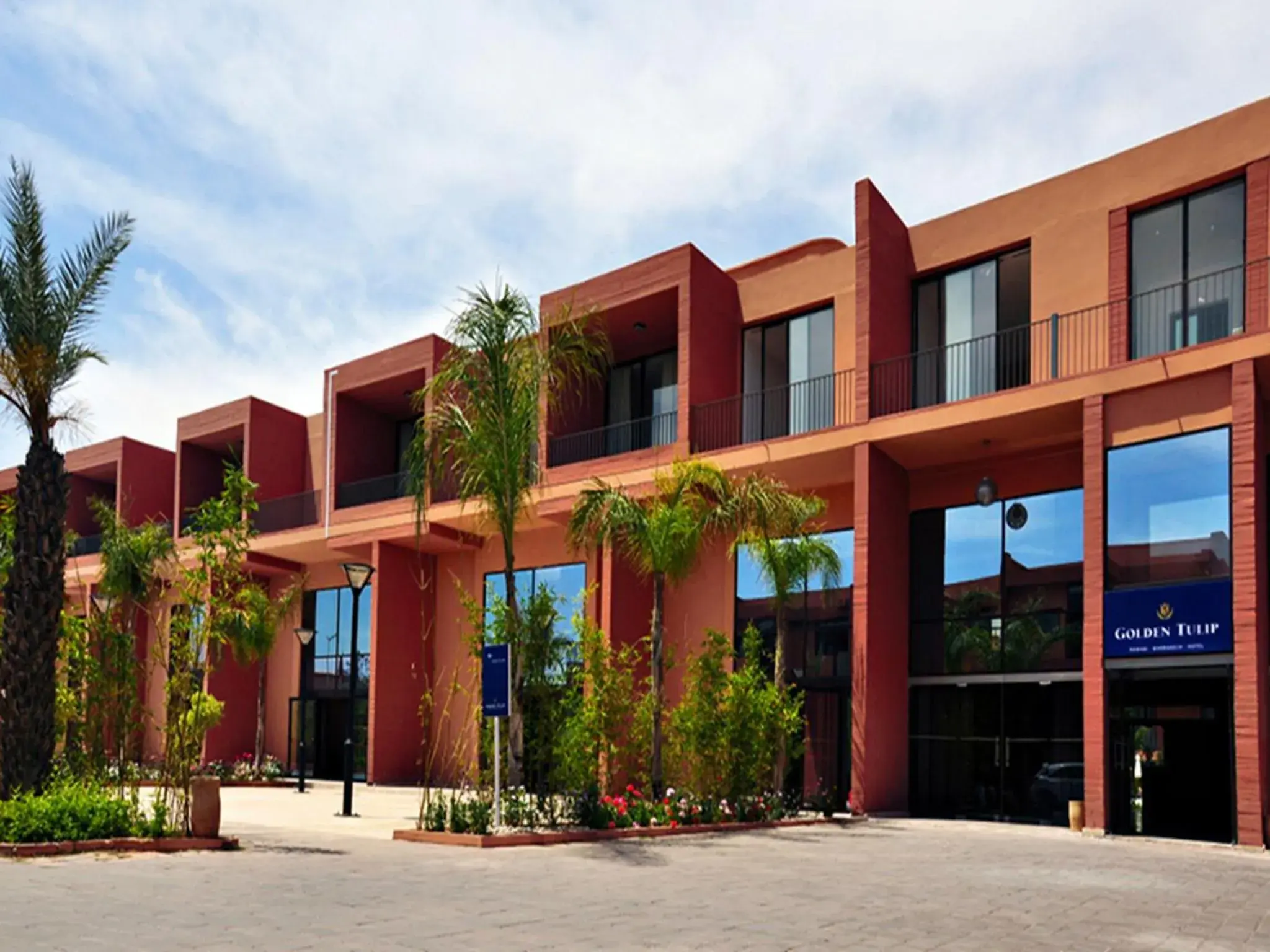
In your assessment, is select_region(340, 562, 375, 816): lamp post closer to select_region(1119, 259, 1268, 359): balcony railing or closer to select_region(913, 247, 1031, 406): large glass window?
select_region(913, 247, 1031, 406): large glass window

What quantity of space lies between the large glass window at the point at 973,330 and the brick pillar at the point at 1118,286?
1884mm

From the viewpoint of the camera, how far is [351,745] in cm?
2209

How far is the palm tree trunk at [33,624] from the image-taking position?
15.9 m

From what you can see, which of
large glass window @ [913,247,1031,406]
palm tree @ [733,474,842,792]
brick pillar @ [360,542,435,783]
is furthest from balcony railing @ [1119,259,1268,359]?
brick pillar @ [360,542,435,783]

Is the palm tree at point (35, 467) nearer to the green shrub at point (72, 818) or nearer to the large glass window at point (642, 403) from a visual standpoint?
the green shrub at point (72, 818)

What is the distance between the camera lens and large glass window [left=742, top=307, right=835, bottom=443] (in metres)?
24.3

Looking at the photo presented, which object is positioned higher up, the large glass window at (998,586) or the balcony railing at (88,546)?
the balcony railing at (88,546)

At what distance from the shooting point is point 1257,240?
18.3 metres

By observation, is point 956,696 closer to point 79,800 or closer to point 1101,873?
point 1101,873

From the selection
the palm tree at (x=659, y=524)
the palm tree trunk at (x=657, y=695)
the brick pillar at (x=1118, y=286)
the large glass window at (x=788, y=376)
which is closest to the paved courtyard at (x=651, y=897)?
the palm tree trunk at (x=657, y=695)

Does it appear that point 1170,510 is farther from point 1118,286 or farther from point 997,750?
point 997,750

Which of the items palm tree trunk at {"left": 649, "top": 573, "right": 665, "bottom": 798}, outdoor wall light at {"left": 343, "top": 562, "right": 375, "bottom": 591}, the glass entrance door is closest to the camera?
palm tree trunk at {"left": 649, "top": 573, "right": 665, "bottom": 798}

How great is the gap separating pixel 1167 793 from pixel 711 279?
13.0 meters

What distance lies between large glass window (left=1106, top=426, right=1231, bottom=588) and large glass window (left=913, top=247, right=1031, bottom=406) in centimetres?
307
